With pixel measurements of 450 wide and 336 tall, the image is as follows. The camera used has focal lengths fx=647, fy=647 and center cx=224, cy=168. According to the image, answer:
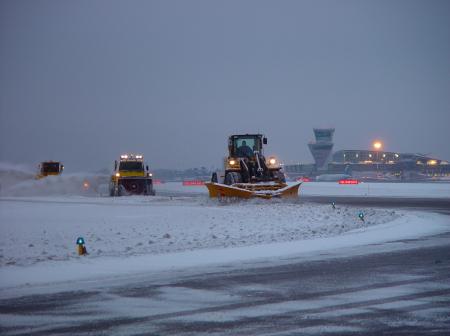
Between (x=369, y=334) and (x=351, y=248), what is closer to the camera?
(x=369, y=334)

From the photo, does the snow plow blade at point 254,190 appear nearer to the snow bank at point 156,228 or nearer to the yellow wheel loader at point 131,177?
the snow bank at point 156,228

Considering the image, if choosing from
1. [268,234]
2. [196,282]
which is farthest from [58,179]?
[196,282]

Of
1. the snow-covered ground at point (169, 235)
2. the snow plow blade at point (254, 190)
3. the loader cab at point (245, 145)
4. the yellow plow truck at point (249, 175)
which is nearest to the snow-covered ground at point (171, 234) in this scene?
the snow-covered ground at point (169, 235)

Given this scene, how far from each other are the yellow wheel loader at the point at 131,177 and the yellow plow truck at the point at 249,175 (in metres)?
5.34

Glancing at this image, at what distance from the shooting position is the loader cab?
31.3 metres

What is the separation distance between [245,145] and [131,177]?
26.1 feet

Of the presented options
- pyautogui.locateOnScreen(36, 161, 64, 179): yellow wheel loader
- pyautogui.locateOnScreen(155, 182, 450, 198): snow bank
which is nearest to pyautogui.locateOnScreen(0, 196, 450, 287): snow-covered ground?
pyautogui.locateOnScreen(36, 161, 64, 179): yellow wheel loader

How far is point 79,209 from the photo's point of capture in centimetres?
2525

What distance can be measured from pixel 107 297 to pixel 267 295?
2.06 meters

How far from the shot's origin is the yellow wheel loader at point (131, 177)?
36.2 m

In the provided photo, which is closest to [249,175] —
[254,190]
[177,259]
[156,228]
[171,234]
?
[254,190]

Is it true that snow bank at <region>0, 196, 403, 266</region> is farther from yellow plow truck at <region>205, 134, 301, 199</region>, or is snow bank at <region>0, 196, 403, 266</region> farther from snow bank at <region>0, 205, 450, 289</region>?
yellow plow truck at <region>205, 134, 301, 199</region>

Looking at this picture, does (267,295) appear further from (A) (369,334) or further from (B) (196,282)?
(A) (369,334)

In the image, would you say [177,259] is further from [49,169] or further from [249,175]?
[49,169]
